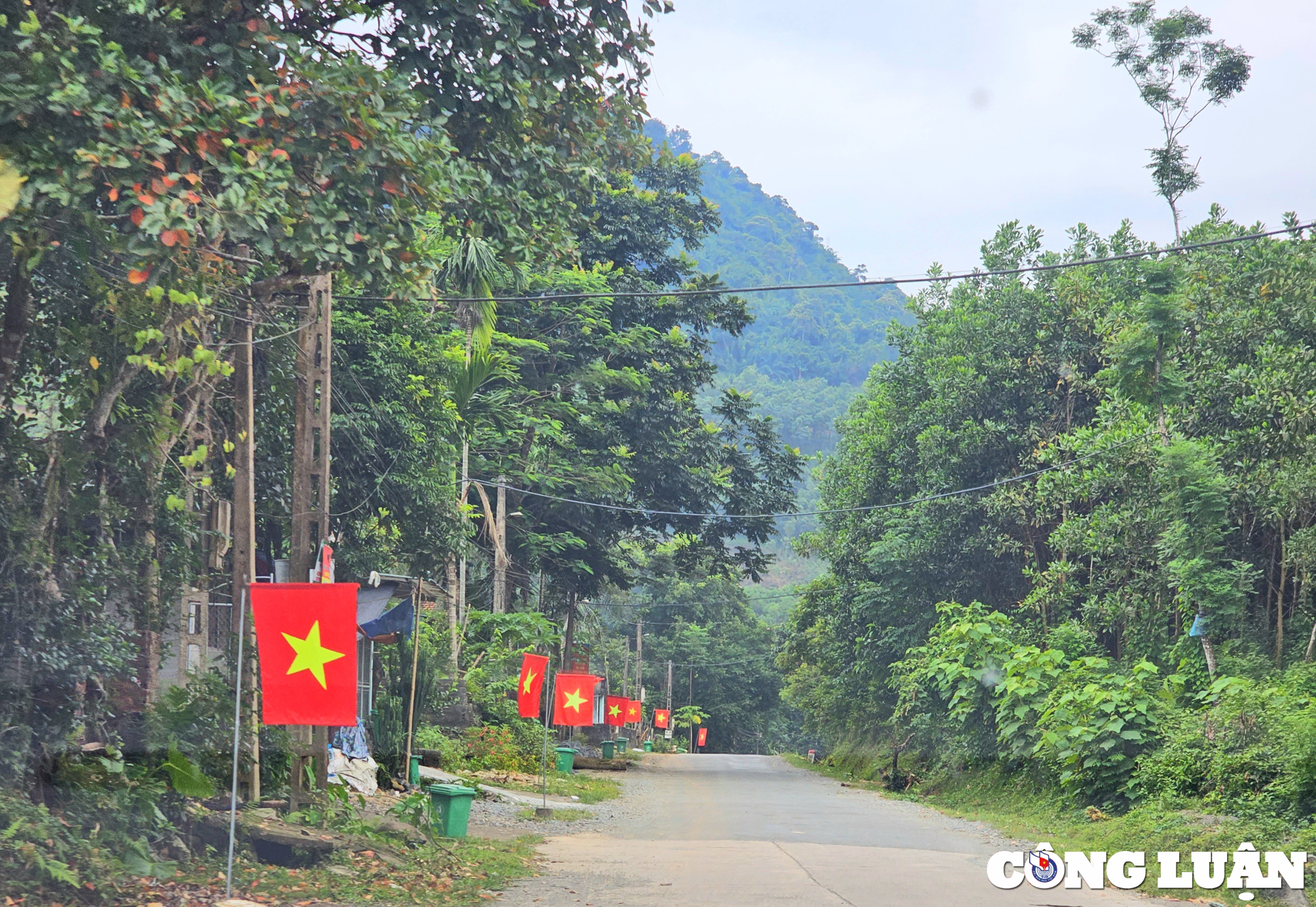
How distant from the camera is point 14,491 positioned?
35.0 feet

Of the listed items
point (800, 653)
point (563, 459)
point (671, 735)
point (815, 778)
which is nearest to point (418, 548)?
point (563, 459)

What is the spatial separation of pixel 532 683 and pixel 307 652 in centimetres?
1099

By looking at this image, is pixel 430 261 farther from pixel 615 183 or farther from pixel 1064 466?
pixel 615 183

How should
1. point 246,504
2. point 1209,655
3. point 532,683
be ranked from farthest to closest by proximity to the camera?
point 532,683 → point 1209,655 → point 246,504

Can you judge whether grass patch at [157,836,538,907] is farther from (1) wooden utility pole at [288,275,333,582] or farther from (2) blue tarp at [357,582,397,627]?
(2) blue tarp at [357,582,397,627]

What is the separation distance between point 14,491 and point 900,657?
25.1 m

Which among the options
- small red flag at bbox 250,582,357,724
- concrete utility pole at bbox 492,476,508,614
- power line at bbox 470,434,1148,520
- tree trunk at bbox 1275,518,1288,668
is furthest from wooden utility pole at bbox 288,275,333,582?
concrete utility pole at bbox 492,476,508,614

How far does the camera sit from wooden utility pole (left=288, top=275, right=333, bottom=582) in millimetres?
13430

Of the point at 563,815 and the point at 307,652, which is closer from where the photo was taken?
the point at 307,652

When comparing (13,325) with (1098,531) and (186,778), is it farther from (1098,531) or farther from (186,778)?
(1098,531)

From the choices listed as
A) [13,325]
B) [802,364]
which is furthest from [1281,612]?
[802,364]

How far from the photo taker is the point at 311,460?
536 inches

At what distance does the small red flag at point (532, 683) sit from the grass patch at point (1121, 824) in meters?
7.51

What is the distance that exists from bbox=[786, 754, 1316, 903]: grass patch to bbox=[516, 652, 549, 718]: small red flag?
7.51 meters
